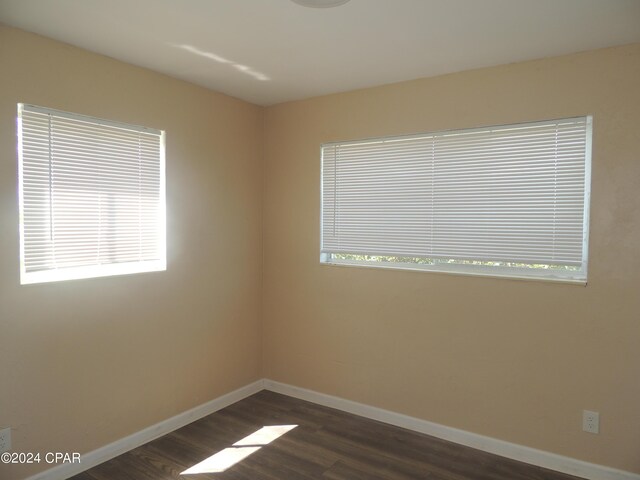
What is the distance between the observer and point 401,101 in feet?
10.5

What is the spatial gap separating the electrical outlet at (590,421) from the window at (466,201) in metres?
0.81

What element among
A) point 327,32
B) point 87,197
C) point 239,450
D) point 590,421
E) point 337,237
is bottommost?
point 239,450

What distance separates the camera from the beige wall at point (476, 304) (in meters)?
2.50

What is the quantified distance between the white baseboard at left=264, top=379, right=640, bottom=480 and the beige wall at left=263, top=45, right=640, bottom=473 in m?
Result: 0.05

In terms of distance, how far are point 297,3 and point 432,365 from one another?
248 centimetres

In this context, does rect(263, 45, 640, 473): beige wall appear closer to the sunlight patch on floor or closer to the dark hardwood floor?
the dark hardwood floor

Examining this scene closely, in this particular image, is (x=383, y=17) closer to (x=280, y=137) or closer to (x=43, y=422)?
(x=280, y=137)

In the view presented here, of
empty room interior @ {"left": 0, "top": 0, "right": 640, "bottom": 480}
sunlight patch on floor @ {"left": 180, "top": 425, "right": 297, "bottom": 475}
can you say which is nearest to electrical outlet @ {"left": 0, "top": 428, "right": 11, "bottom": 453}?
empty room interior @ {"left": 0, "top": 0, "right": 640, "bottom": 480}

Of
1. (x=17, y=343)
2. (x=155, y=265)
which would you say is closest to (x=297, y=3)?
(x=155, y=265)

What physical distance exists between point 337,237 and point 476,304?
3.99 feet

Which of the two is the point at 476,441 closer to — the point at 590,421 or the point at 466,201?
the point at 590,421

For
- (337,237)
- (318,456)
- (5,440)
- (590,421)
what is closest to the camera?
(5,440)

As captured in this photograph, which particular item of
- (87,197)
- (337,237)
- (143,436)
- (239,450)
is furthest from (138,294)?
(337,237)

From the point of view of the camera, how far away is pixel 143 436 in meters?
2.96
